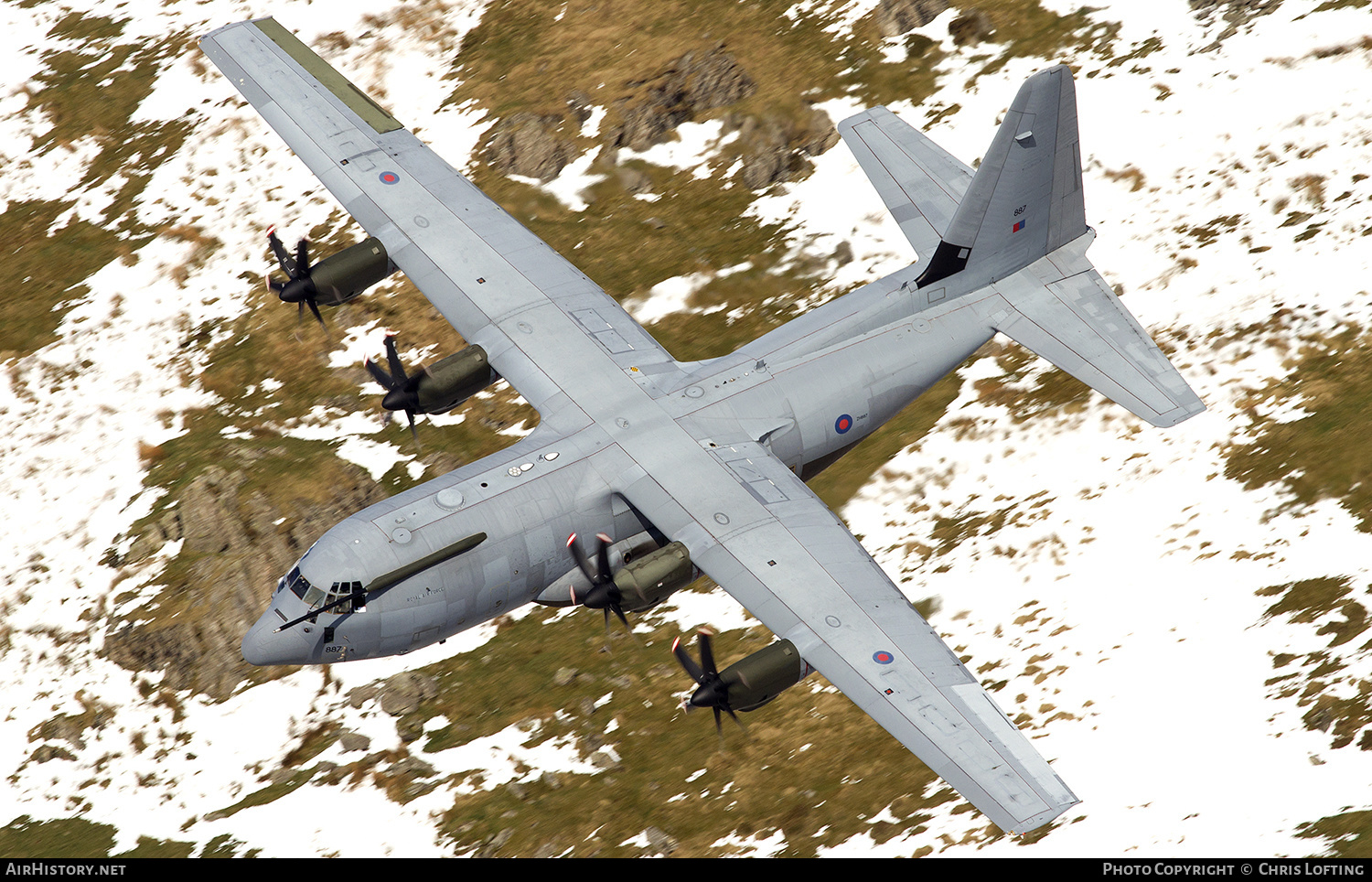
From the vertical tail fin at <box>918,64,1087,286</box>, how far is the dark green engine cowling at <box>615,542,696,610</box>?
1126 cm

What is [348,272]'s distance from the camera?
125 ft

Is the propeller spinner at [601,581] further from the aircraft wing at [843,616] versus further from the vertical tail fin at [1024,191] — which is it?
the vertical tail fin at [1024,191]

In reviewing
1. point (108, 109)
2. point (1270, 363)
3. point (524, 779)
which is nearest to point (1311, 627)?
point (1270, 363)

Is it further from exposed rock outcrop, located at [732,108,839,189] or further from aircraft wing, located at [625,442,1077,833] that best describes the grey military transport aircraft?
exposed rock outcrop, located at [732,108,839,189]

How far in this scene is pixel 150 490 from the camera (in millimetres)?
47062

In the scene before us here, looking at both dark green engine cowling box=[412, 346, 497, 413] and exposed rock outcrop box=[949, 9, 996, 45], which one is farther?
exposed rock outcrop box=[949, 9, 996, 45]

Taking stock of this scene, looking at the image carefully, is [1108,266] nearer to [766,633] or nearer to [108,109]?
[766,633]

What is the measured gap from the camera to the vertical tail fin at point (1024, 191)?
34.9 metres

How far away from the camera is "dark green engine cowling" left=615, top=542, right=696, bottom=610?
30.7 m

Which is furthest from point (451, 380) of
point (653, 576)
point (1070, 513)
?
point (1070, 513)

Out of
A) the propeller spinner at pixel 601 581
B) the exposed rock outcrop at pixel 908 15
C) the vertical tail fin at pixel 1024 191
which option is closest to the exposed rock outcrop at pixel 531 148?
the exposed rock outcrop at pixel 908 15

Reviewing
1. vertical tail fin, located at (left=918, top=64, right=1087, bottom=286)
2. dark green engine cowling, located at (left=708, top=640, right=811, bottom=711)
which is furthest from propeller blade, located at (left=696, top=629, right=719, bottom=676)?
vertical tail fin, located at (left=918, top=64, right=1087, bottom=286)
